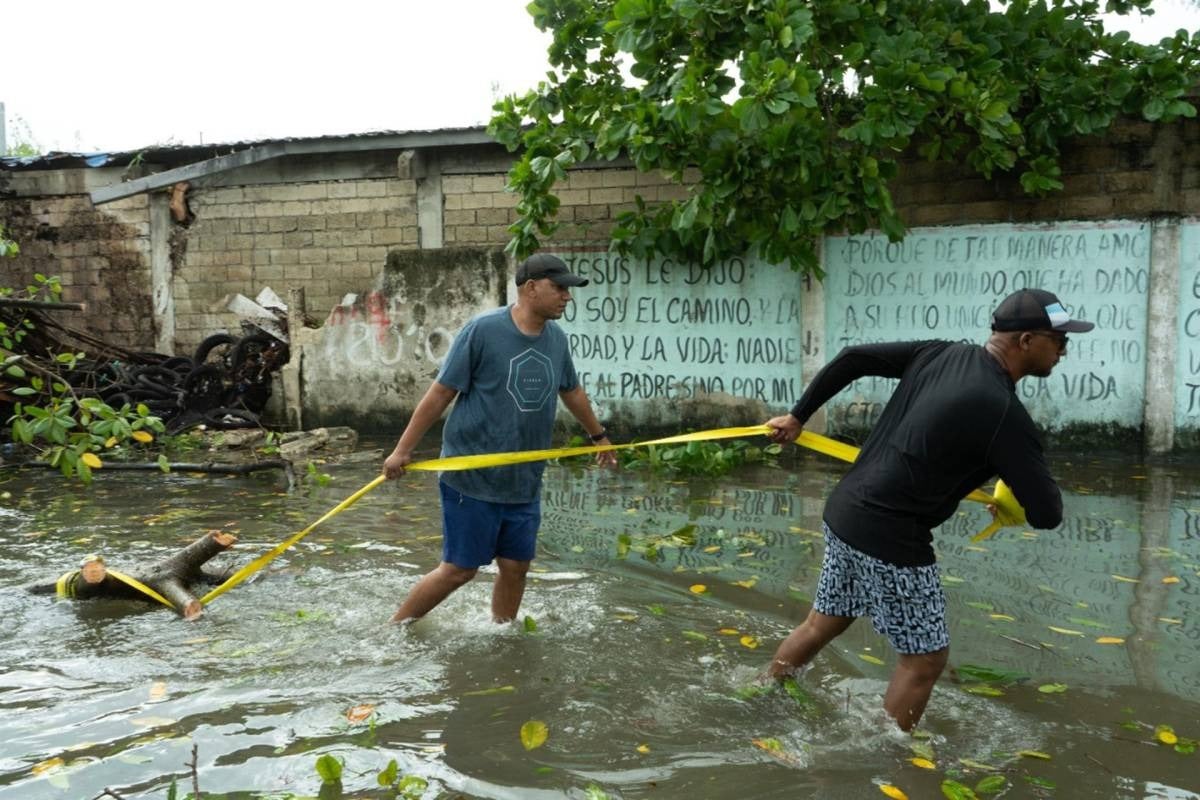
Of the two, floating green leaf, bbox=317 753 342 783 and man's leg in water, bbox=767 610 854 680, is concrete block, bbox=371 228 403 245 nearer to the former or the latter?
man's leg in water, bbox=767 610 854 680

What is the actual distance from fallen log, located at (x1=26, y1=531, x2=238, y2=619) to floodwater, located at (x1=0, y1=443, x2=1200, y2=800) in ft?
0.30

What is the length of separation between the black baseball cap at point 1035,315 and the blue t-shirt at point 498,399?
1971 millimetres

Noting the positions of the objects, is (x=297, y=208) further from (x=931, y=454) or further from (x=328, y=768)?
(x=931, y=454)

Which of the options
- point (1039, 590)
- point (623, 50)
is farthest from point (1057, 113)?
point (1039, 590)

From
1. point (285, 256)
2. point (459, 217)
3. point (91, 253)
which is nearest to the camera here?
point (459, 217)

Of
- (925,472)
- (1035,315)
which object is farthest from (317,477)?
(1035,315)

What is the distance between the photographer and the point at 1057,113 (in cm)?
861

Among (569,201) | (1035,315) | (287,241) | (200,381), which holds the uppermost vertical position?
(569,201)

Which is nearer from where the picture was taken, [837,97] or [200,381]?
[837,97]

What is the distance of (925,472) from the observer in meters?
3.46

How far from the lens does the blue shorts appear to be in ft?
15.0

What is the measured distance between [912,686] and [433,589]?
2121mm

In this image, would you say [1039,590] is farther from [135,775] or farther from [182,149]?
[182,149]

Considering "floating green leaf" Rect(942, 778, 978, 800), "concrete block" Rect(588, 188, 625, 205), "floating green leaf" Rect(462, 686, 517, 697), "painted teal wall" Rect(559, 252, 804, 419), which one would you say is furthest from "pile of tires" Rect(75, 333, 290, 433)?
"floating green leaf" Rect(942, 778, 978, 800)
